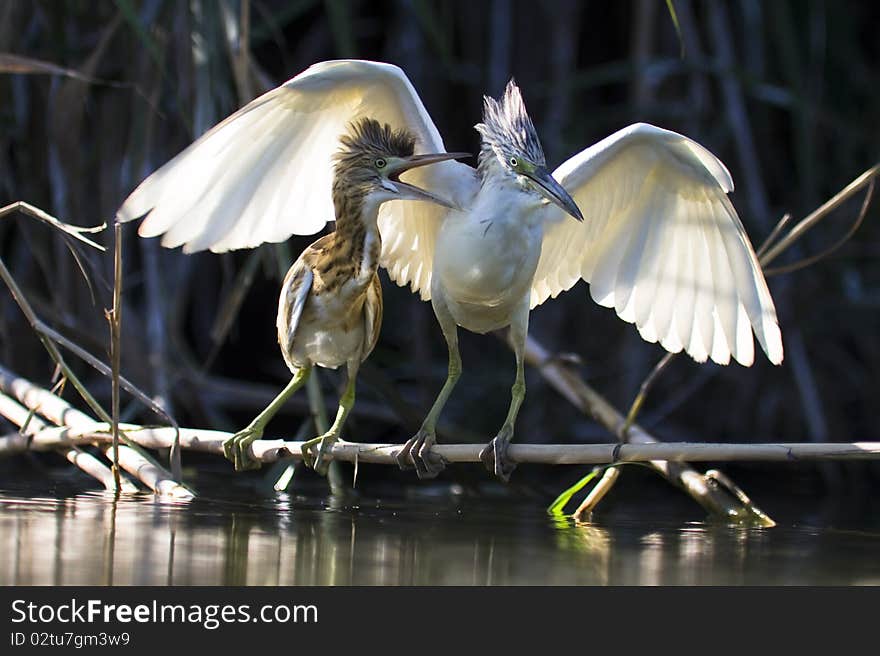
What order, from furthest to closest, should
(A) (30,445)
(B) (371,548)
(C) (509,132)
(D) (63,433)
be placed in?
(A) (30,445) → (D) (63,433) → (C) (509,132) → (B) (371,548)

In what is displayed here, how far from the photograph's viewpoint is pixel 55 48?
4.56 metres

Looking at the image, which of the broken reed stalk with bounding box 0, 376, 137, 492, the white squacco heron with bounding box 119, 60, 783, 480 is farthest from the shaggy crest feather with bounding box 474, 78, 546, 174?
the broken reed stalk with bounding box 0, 376, 137, 492

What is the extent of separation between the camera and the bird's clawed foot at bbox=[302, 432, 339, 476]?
10.4ft

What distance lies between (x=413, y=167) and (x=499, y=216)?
290 mm

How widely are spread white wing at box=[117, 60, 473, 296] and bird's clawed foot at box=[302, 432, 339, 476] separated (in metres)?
0.59

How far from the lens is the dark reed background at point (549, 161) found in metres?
4.86

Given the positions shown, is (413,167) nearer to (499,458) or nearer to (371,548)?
(499,458)

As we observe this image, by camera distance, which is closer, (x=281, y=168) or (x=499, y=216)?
(x=499, y=216)

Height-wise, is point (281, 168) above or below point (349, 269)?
above

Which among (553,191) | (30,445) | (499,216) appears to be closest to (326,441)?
(499,216)

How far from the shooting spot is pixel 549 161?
20.4 feet

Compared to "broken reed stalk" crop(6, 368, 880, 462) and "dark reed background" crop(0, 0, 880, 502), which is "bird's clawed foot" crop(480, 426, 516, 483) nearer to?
"broken reed stalk" crop(6, 368, 880, 462)
